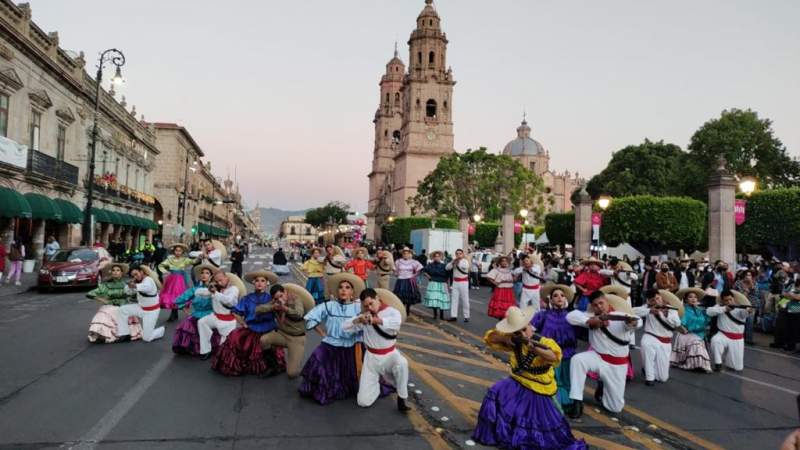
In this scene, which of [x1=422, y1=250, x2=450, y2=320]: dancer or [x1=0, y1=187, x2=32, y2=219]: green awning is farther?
[x1=0, y1=187, x2=32, y2=219]: green awning

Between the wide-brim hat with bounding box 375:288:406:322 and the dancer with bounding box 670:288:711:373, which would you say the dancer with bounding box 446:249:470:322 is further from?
the wide-brim hat with bounding box 375:288:406:322

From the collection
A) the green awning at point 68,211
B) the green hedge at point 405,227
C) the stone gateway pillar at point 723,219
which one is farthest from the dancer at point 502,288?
the green hedge at point 405,227

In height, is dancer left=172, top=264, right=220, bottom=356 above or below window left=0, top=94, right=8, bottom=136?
below

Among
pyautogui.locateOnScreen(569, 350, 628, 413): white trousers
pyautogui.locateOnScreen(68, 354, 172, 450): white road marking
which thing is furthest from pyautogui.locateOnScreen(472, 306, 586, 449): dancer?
pyautogui.locateOnScreen(68, 354, 172, 450): white road marking

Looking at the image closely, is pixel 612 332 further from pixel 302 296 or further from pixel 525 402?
pixel 302 296

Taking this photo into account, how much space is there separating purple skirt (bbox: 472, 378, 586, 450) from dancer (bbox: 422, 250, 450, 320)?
810cm

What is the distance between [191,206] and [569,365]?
69.3 m

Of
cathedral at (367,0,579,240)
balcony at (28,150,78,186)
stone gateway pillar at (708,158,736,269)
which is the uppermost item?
cathedral at (367,0,579,240)

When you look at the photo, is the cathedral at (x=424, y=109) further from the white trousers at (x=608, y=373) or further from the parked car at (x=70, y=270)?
the white trousers at (x=608, y=373)

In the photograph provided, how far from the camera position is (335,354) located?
6324 mm

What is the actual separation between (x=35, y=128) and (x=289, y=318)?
26346 millimetres

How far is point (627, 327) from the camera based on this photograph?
611 cm

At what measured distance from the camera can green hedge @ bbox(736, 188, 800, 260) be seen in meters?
29.3

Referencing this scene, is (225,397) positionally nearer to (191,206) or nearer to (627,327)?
(627,327)
